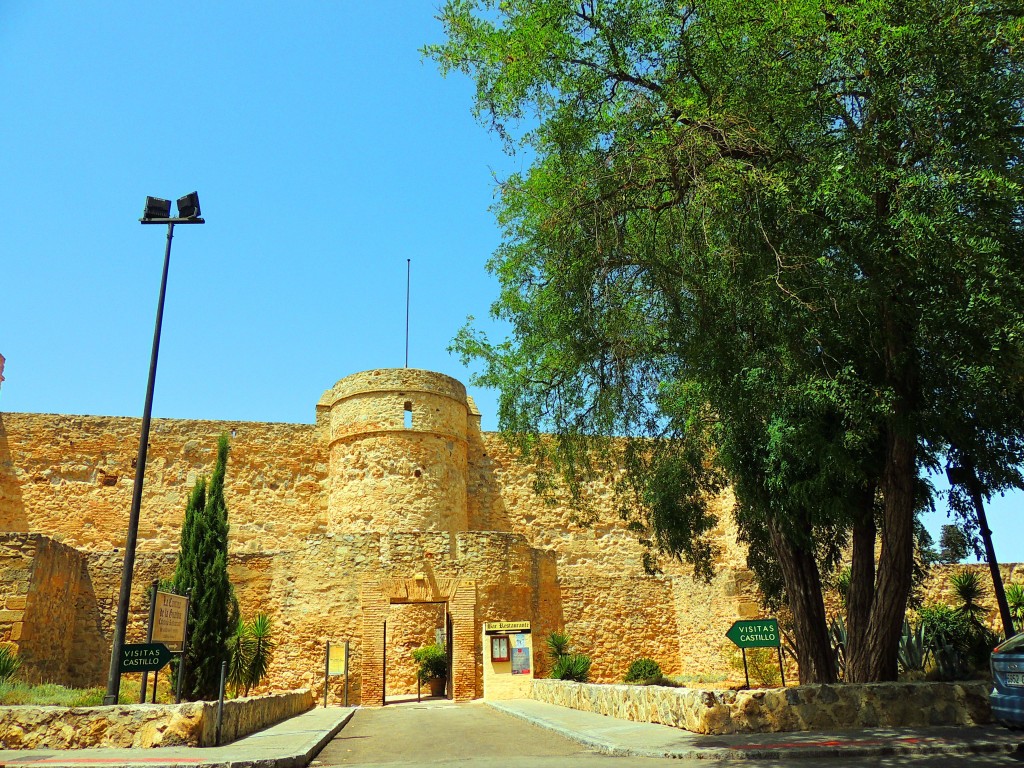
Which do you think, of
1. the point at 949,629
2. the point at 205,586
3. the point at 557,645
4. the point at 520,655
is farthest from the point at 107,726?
the point at 949,629

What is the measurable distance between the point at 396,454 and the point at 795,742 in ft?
56.9

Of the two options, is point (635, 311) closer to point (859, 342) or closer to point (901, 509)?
point (859, 342)

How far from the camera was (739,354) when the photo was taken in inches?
408

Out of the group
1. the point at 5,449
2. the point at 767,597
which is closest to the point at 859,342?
the point at 767,597

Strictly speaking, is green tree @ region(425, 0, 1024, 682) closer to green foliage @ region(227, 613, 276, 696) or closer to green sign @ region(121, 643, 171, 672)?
green sign @ region(121, 643, 171, 672)

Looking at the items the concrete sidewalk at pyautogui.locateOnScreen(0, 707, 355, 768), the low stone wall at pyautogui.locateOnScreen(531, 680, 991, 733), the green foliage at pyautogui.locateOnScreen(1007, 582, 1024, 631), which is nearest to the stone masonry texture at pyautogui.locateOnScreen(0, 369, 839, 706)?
the green foliage at pyautogui.locateOnScreen(1007, 582, 1024, 631)

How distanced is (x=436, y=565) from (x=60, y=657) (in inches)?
326

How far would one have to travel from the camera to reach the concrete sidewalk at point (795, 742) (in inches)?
319

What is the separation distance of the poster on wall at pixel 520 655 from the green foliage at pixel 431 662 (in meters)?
4.50

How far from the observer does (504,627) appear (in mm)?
17906

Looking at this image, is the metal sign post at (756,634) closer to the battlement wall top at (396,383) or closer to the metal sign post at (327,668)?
the metal sign post at (327,668)

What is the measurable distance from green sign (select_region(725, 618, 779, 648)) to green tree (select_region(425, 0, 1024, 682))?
105cm

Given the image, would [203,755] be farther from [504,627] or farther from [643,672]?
[643,672]

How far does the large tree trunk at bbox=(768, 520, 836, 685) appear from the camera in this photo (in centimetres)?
1189
